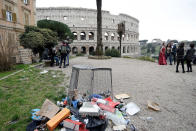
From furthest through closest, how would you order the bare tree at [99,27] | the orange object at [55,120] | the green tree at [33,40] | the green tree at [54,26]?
the green tree at [54,26] → the bare tree at [99,27] → the green tree at [33,40] → the orange object at [55,120]

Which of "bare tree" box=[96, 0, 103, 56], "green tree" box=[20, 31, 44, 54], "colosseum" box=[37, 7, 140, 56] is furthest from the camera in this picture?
"colosseum" box=[37, 7, 140, 56]

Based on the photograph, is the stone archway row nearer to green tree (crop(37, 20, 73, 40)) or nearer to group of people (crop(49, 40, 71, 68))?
green tree (crop(37, 20, 73, 40))

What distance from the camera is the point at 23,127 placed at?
227cm

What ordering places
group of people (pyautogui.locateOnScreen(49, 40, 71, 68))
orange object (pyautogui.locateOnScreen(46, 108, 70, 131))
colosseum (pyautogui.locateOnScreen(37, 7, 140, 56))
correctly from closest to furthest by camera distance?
orange object (pyautogui.locateOnScreen(46, 108, 70, 131))
group of people (pyautogui.locateOnScreen(49, 40, 71, 68))
colosseum (pyautogui.locateOnScreen(37, 7, 140, 56))

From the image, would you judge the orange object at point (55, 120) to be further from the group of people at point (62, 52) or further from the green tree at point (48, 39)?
the green tree at point (48, 39)

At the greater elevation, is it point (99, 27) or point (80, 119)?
point (99, 27)

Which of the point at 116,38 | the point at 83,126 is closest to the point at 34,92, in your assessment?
the point at 83,126

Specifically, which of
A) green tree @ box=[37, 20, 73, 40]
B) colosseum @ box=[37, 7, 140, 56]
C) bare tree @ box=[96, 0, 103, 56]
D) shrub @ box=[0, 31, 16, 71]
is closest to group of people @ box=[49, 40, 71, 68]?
shrub @ box=[0, 31, 16, 71]

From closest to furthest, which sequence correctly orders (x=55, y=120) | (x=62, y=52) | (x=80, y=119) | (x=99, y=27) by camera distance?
(x=55, y=120), (x=80, y=119), (x=62, y=52), (x=99, y=27)

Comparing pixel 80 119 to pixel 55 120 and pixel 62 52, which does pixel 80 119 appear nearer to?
pixel 55 120

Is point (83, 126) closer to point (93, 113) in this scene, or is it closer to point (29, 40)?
point (93, 113)

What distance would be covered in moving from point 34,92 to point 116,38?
5022 centimetres

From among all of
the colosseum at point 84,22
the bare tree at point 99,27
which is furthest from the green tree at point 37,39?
the colosseum at point 84,22

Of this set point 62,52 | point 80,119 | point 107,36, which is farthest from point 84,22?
point 80,119
